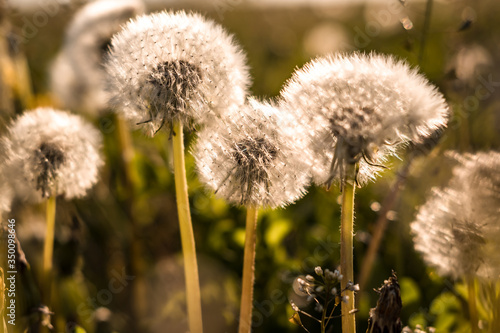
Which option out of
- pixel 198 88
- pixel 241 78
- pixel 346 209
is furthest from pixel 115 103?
pixel 346 209

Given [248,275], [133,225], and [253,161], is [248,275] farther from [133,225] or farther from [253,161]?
[133,225]

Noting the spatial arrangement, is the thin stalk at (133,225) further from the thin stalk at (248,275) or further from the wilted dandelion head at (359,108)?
the wilted dandelion head at (359,108)

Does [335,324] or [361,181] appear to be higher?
[361,181]

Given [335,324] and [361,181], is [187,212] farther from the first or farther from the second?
[335,324]

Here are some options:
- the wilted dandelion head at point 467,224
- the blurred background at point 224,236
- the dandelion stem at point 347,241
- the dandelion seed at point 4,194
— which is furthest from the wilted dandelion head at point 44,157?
the wilted dandelion head at point 467,224

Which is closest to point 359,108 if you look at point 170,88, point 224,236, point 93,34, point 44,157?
point 170,88
